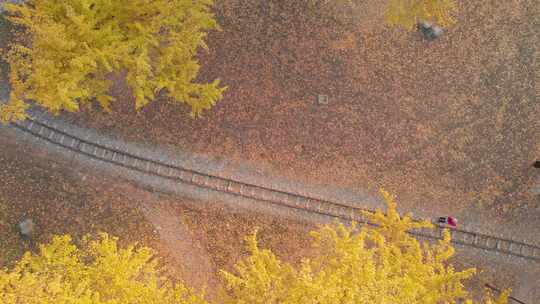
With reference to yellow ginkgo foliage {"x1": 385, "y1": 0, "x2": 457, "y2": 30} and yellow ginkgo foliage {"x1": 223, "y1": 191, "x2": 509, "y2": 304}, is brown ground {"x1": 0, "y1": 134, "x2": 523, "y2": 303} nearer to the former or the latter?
yellow ginkgo foliage {"x1": 223, "y1": 191, "x2": 509, "y2": 304}

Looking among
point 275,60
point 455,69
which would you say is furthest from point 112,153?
point 455,69

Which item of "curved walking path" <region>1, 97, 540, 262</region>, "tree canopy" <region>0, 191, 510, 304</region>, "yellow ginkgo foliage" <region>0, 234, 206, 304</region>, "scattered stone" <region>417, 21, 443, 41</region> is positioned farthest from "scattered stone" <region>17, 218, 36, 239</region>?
"scattered stone" <region>417, 21, 443, 41</region>

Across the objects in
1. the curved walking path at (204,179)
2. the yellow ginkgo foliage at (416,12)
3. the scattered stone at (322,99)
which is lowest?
the curved walking path at (204,179)

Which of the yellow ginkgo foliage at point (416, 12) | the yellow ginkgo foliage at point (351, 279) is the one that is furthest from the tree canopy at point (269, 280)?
the yellow ginkgo foliage at point (416, 12)

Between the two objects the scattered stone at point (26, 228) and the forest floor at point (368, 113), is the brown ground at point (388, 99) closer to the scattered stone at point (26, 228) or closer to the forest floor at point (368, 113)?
the forest floor at point (368, 113)

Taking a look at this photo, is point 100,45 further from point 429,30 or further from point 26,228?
point 429,30
